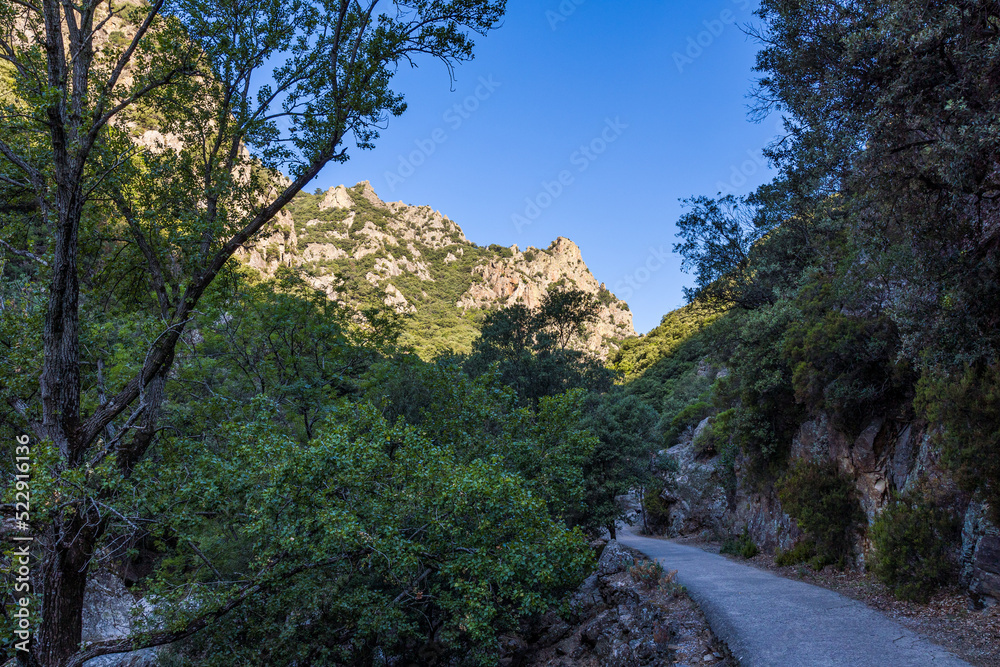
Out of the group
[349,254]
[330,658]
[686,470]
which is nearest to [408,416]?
[330,658]

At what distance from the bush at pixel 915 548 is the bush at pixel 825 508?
2026 millimetres

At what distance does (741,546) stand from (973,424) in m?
9.45

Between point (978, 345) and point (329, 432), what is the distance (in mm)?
8452

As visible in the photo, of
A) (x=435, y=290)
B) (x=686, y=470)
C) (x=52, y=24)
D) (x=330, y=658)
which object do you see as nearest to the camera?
(x=52, y=24)

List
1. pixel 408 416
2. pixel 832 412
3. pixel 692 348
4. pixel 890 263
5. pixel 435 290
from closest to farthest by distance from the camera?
pixel 890 263, pixel 832 412, pixel 408 416, pixel 692 348, pixel 435 290

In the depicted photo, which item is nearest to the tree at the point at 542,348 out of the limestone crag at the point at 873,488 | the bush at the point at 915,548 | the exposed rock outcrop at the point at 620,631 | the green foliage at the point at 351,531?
the limestone crag at the point at 873,488

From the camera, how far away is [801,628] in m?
6.16

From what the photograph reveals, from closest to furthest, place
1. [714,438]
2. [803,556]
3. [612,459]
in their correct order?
[803,556] < [612,459] < [714,438]

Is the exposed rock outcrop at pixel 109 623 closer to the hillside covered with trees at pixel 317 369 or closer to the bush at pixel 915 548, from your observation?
the hillside covered with trees at pixel 317 369

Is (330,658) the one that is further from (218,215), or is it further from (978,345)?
(978,345)

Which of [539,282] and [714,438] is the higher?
[539,282]

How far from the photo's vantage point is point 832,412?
10477mm

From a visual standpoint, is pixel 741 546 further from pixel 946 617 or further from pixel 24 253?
pixel 24 253

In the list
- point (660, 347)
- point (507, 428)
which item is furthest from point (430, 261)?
point (507, 428)
